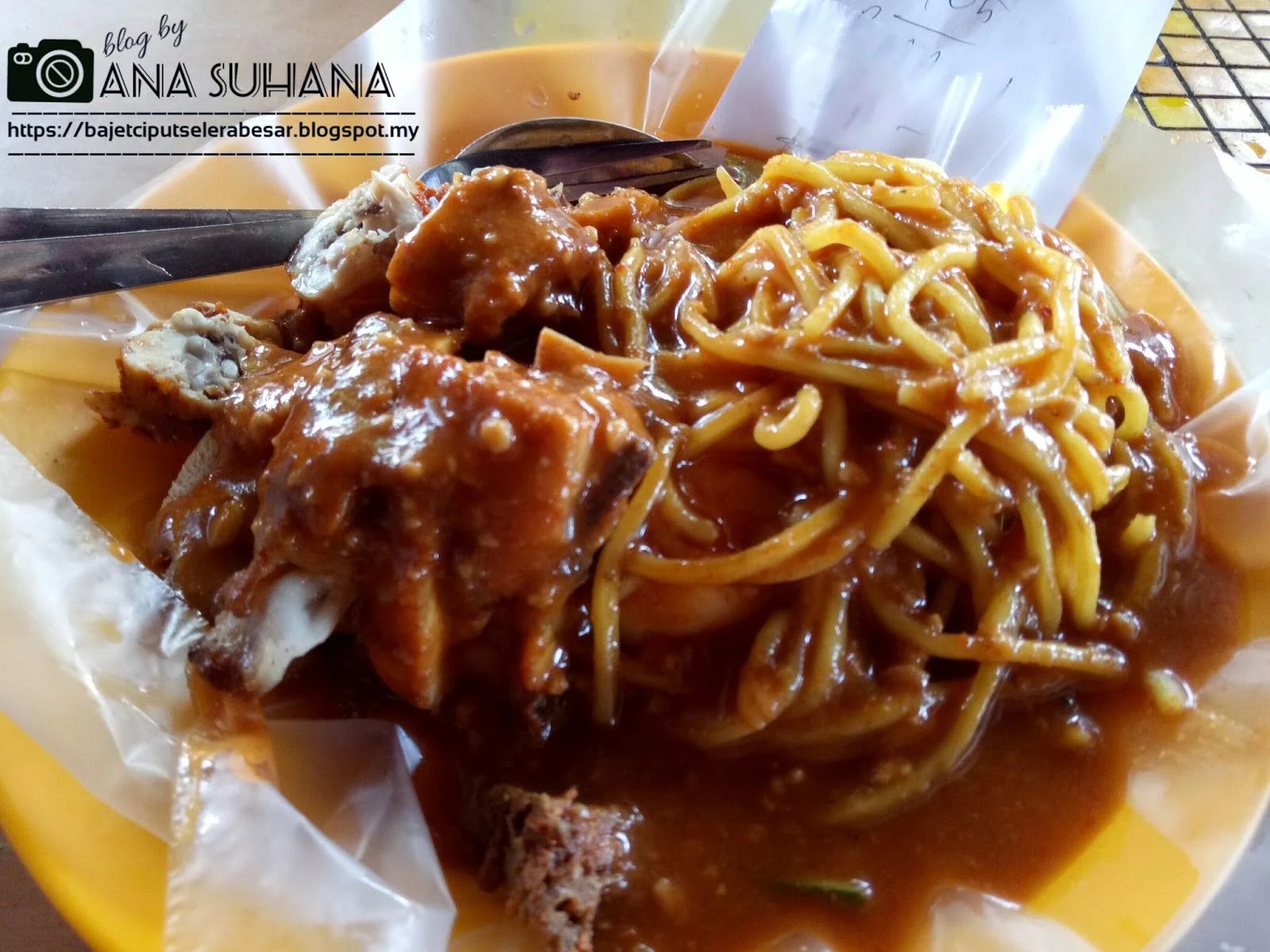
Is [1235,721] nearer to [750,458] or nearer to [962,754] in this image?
[962,754]

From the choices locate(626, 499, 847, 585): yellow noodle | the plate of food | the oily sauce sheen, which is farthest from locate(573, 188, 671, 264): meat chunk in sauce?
the oily sauce sheen

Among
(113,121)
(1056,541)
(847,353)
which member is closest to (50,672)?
(847,353)

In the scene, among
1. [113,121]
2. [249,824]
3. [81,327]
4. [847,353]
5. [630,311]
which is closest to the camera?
[249,824]

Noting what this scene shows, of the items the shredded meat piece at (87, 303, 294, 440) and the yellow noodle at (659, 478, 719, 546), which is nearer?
the yellow noodle at (659, 478, 719, 546)

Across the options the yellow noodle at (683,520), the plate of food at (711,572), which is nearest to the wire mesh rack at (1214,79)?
the plate of food at (711,572)

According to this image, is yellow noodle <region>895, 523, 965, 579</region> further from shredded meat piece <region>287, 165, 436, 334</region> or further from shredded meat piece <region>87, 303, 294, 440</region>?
shredded meat piece <region>87, 303, 294, 440</region>

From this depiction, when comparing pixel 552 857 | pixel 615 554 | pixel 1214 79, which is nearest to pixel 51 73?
pixel 615 554

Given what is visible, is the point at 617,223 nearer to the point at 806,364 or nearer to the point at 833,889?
the point at 806,364
